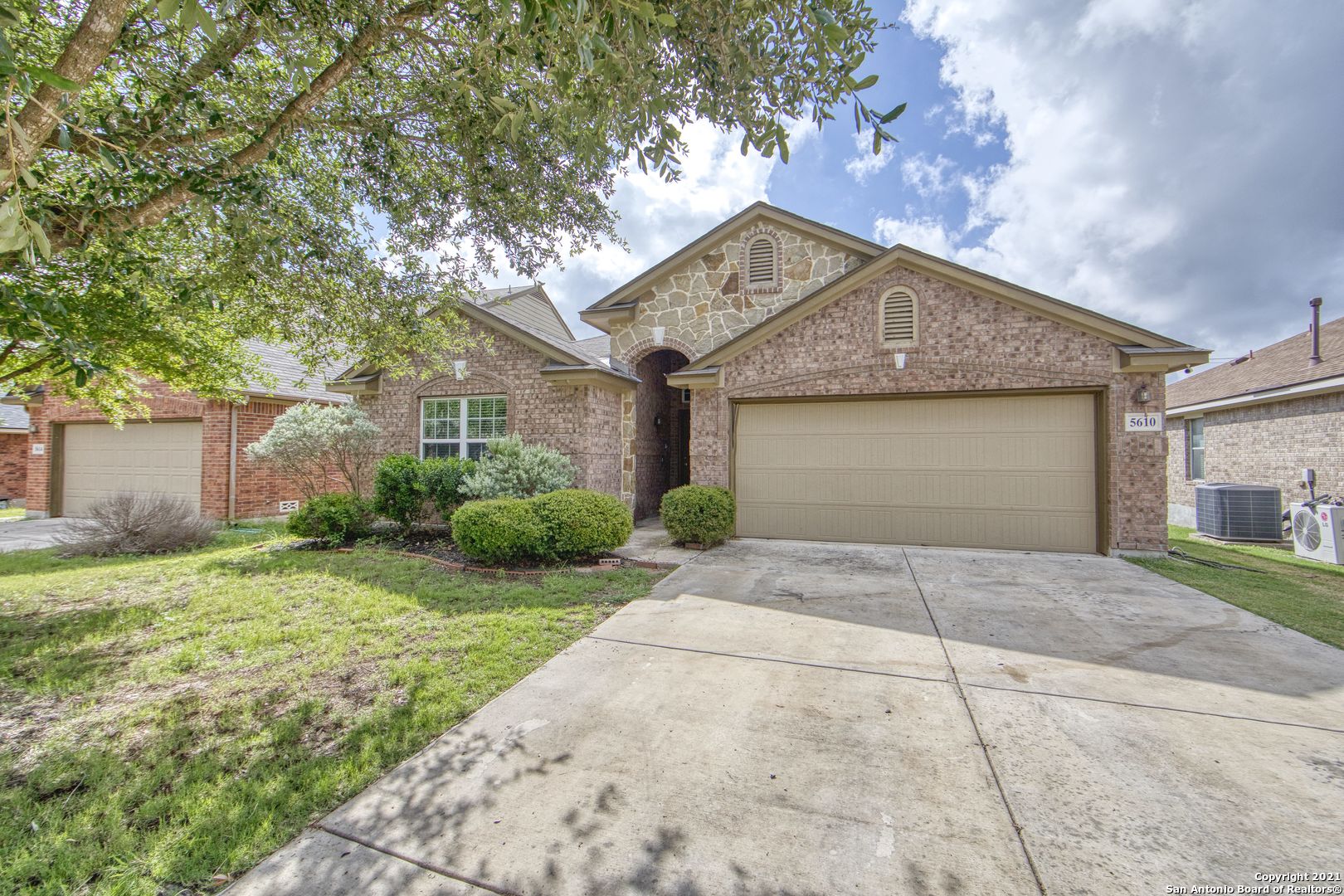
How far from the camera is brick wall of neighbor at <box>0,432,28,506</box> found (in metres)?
16.7

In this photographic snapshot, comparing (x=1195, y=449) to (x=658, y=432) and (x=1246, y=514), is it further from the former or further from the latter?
(x=658, y=432)

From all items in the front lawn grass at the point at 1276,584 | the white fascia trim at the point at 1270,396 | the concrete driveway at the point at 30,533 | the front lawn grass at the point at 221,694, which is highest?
the white fascia trim at the point at 1270,396

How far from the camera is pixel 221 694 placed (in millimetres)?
3695

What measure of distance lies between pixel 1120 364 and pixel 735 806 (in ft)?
30.2

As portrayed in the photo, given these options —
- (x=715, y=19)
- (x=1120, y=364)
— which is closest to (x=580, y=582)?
(x=715, y=19)

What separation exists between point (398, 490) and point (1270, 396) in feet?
60.2

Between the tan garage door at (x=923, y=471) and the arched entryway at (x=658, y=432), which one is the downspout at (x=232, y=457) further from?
the tan garage door at (x=923, y=471)

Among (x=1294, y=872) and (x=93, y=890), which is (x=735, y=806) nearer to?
(x=1294, y=872)

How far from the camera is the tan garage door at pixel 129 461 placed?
12.8 meters

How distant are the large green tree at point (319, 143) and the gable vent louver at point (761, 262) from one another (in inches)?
214

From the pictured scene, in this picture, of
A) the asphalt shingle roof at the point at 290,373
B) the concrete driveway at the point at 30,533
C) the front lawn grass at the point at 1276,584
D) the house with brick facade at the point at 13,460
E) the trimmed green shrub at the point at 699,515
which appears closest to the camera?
the front lawn grass at the point at 1276,584

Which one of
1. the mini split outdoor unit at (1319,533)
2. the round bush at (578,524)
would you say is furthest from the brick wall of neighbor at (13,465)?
the mini split outdoor unit at (1319,533)

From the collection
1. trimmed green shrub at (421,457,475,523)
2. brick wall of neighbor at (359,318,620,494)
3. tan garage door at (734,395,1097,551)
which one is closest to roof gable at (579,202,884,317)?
brick wall of neighbor at (359,318,620,494)

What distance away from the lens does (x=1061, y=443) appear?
28.0ft
